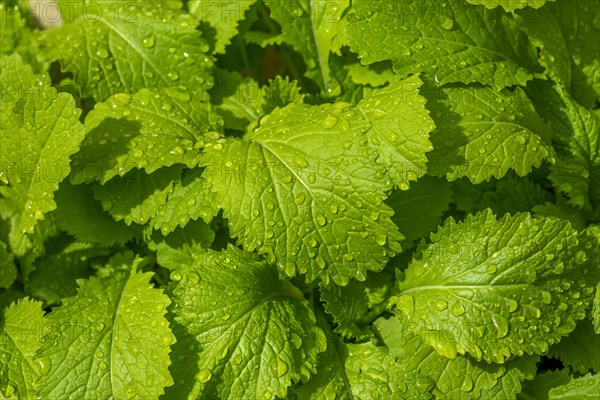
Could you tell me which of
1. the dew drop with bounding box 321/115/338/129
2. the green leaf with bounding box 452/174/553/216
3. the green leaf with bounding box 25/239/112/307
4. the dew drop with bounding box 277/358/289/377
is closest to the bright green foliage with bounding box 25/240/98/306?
the green leaf with bounding box 25/239/112/307

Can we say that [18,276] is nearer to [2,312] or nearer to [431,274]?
[2,312]

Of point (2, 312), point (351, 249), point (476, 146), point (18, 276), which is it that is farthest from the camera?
point (18, 276)

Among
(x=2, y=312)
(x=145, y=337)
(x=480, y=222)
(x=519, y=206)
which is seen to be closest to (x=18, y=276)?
(x=2, y=312)

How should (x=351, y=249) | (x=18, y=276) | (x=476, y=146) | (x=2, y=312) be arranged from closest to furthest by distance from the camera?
(x=351, y=249) → (x=476, y=146) → (x=2, y=312) → (x=18, y=276)

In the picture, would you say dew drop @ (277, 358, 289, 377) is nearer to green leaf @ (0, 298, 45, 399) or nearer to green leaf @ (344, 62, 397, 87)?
green leaf @ (0, 298, 45, 399)

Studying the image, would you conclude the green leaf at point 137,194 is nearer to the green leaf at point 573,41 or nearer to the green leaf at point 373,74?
the green leaf at point 373,74

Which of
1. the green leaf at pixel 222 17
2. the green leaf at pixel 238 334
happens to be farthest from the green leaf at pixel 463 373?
the green leaf at pixel 222 17

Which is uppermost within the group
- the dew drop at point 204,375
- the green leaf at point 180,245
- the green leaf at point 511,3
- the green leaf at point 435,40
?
the green leaf at point 511,3

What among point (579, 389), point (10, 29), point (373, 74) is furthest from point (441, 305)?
point (10, 29)
